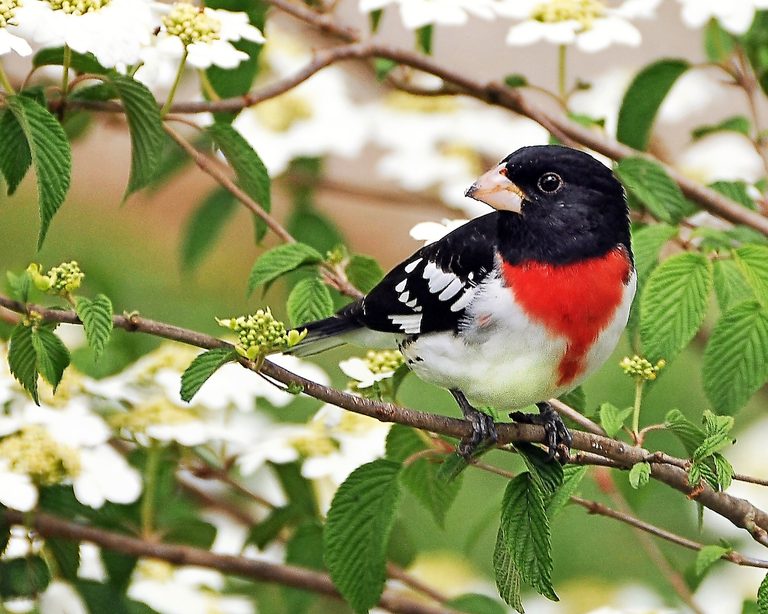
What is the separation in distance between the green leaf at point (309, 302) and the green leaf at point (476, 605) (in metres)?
0.66

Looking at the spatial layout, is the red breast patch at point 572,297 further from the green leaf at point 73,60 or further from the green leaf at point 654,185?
the green leaf at point 73,60

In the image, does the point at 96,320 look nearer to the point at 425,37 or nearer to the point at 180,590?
the point at 180,590

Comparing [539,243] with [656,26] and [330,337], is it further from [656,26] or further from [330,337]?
[656,26]

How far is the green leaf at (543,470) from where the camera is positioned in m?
1.58

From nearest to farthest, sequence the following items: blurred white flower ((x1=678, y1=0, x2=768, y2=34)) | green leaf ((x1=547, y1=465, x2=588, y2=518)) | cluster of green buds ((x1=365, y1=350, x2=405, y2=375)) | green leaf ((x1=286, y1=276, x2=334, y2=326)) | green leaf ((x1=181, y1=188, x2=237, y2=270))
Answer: green leaf ((x1=547, y1=465, x2=588, y2=518)), green leaf ((x1=286, y1=276, x2=334, y2=326)), cluster of green buds ((x1=365, y1=350, x2=405, y2=375)), blurred white flower ((x1=678, y1=0, x2=768, y2=34)), green leaf ((x1=181, y1=188, x2=237, y2=270))

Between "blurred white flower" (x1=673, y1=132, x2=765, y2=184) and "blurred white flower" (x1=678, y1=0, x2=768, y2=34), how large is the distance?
1.16m

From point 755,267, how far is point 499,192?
1.30ft

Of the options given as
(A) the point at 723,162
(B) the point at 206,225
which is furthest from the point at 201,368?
(A) the point at 723,162

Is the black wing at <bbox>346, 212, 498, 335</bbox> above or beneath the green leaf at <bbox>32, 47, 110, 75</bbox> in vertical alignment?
beneath

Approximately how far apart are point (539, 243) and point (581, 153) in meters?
0.16

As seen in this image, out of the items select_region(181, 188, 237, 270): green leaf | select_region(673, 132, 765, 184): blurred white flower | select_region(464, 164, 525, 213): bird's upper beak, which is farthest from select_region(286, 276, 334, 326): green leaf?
select_region(673, 132, 765, 184): blurred white flower

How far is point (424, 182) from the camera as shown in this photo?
329 centimetres

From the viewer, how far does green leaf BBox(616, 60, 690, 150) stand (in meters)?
2.37

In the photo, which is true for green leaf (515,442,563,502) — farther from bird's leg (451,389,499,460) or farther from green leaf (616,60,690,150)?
green leaf (616,60,690,150)
